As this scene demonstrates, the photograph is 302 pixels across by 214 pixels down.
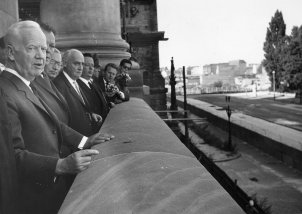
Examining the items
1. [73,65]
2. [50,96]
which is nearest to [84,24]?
[73,65]

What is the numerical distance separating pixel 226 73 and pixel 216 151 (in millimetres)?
95162

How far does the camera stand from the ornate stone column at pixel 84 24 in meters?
6.42

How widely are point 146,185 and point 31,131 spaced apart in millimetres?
859

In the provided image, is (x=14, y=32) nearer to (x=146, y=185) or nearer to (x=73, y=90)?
(x=146, y=185)

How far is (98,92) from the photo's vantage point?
177 inches

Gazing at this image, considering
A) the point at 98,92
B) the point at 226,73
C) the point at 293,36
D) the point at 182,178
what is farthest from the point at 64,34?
the point at 226,73

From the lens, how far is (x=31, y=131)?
206 cm

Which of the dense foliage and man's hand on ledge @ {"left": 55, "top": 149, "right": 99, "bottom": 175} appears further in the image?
the dense foliage

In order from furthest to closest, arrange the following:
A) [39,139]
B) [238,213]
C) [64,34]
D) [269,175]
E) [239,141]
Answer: [239,141], [269,175], [64,34], [39,139], [238,213]

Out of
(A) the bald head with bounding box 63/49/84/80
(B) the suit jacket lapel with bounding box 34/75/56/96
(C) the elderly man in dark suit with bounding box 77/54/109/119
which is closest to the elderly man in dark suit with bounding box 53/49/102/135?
(A) the bald head with bounding box 63/49/84/80

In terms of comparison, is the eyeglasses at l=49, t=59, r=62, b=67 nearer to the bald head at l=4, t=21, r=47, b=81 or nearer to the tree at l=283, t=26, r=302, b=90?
the bald head at l=4, t=21, r=47, b=81

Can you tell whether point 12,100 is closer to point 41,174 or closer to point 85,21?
point 41,174

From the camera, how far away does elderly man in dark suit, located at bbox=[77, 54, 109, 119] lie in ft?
14.2

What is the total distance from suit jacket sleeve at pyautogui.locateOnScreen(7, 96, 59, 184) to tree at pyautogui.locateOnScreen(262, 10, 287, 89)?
59192mm
